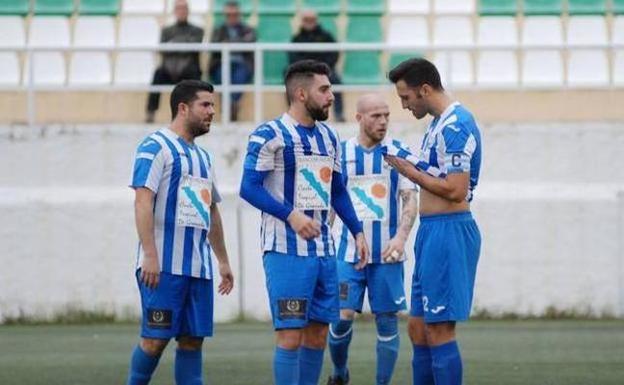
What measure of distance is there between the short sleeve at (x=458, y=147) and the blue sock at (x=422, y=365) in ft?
3.82

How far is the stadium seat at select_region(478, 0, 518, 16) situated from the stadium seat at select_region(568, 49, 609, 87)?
1.59 m

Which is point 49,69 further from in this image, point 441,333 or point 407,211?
point 441,333

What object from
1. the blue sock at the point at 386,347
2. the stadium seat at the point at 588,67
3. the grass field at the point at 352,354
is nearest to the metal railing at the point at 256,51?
the stadium seat at the point at 588,67

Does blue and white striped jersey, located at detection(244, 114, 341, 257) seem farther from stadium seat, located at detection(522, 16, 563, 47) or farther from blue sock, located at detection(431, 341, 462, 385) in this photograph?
stadium seat, located at detection(522, 16, 563, 47)

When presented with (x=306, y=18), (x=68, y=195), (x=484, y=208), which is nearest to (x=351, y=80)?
(x=306, y=18)

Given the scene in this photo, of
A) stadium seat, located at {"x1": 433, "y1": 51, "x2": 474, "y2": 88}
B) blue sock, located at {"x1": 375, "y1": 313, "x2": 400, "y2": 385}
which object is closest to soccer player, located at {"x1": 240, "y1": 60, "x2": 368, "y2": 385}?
blue sock, located at {"x1": 375, "y1": 313, "x2": 400, "y2": 385}

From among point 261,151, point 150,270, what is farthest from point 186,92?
point 150,270

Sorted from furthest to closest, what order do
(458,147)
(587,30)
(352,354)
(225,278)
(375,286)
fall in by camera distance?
(587,30), (352,354), (375,286), (225,278), (458,147)

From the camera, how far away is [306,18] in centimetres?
1888

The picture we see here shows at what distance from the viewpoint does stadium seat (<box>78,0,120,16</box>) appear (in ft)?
68.4

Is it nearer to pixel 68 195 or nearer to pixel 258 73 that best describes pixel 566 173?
pixel 258 73

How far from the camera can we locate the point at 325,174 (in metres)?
10.1

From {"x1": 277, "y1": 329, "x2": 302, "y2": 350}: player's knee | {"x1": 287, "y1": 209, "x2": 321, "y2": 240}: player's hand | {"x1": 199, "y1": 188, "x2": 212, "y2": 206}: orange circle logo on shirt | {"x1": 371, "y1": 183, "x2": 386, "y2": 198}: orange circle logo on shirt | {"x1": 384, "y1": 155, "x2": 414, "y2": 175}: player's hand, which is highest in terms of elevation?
{"x1": 384, "y1": 155, "x2": 414, "y2": 175}: player's hand

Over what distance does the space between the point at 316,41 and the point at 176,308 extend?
918 cm
